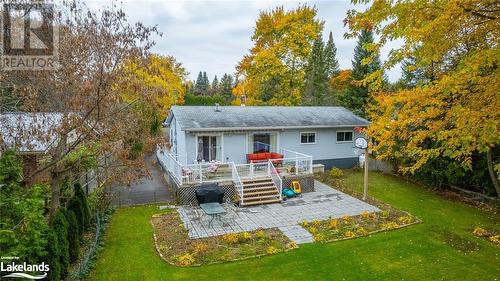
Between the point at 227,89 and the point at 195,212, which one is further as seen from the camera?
the point at 227,89

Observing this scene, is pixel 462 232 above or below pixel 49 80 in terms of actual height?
below

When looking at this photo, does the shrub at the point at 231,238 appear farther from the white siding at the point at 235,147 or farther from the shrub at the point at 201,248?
the white siding at the point at 235,147

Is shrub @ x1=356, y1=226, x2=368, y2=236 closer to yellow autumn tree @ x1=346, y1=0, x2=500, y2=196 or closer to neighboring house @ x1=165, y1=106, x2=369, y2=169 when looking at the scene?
yellow autumn tree @ x1=346, y1=0, x2=500, y2=196

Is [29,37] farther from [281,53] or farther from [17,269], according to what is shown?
[281,53]

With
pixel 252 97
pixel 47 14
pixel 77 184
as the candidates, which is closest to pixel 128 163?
pixel 77 184

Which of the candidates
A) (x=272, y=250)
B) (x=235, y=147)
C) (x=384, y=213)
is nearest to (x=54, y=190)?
(x=272, y=250)

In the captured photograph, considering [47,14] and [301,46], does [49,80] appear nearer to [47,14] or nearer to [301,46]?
[47,14]

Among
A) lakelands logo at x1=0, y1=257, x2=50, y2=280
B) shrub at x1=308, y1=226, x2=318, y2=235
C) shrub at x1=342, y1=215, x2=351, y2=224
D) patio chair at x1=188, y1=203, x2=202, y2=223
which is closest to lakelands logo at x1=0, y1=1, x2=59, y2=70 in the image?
lakelands logo at x1=0, y1=257, x2=50, y2=280
